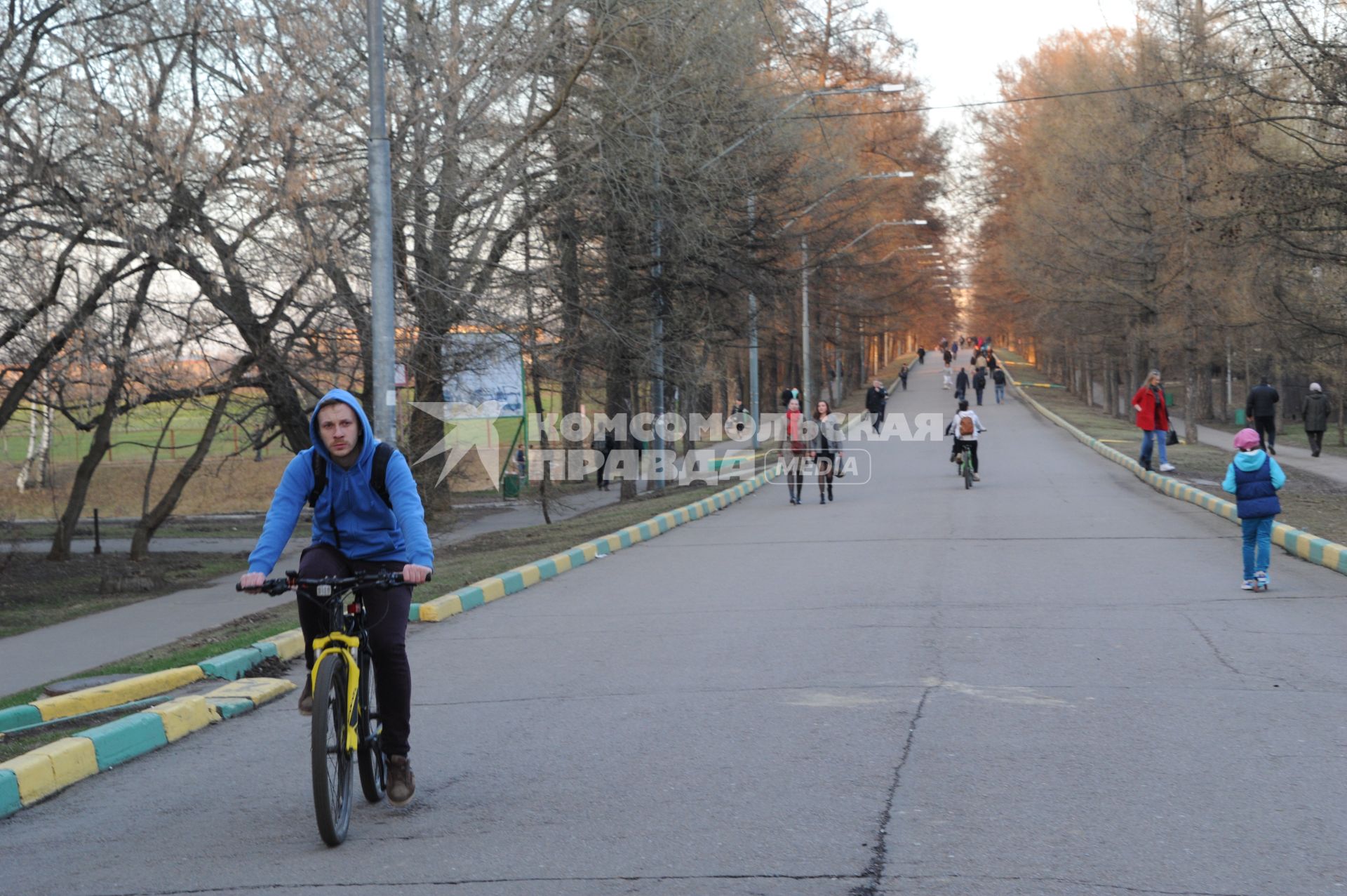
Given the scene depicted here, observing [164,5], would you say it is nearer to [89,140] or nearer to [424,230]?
[89,140]

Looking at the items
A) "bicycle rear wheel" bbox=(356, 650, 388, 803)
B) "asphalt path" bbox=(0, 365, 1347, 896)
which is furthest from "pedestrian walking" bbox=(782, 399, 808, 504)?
"bicycle rear wheel" bbox=(356, 650, 388, 803)

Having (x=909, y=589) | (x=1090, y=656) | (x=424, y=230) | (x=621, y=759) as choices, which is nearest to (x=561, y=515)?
(x=424, y=230)

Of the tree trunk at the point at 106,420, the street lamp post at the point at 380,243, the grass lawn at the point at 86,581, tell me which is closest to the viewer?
the street lamp post at the point at 380,243

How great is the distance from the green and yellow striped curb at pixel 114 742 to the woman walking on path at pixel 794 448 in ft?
49.8

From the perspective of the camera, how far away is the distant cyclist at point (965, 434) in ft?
82.7

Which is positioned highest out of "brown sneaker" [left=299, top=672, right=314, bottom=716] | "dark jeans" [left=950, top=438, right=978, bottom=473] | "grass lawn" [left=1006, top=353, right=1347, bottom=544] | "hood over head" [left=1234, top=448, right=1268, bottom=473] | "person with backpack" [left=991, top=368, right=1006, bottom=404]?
"person with backpack" [left=991, top=368, right=1006, bottom=404]

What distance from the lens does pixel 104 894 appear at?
15.8ft

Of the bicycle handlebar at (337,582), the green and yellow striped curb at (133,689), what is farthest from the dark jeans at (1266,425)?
the bicycle handlebar at (337,582)

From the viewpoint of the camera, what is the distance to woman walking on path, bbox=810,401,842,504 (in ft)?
78.1

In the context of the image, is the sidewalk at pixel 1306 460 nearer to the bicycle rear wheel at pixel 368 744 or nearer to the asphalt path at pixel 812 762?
the asphalt path at pixel 812 762

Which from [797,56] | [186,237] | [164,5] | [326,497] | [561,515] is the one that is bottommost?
[561,515]

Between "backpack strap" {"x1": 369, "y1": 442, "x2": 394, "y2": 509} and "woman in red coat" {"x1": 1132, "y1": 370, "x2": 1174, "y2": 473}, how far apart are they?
67.8 ft

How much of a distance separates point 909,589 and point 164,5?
36.3 ft

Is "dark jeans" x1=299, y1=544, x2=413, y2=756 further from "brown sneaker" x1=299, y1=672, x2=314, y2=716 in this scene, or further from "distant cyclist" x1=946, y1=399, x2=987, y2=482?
"distant cyclist" x1=946, y1=399, x2=987, y2=482
